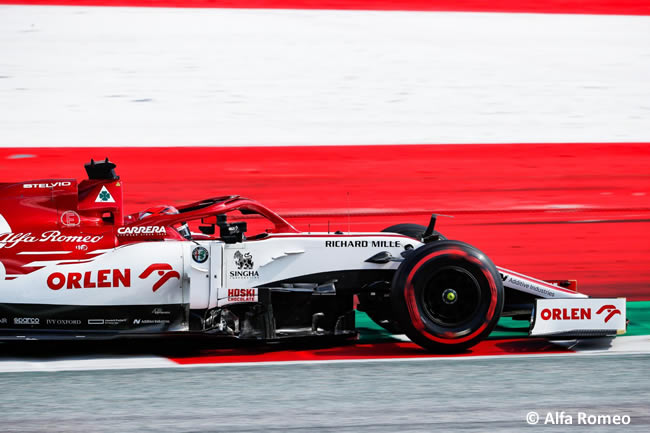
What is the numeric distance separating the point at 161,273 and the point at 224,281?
42 cm

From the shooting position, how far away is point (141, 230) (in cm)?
594

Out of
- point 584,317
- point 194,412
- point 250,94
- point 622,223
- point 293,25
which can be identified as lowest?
point 194,412

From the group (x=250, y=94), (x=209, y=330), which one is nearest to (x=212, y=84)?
(x=250, y=94)

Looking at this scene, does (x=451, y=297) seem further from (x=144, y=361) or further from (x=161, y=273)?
(x=144, y=361)

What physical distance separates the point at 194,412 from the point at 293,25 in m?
8.84

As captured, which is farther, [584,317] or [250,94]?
[250,94]

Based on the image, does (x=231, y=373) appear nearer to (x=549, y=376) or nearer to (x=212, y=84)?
(x=549, y=376)

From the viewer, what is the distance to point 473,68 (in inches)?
497

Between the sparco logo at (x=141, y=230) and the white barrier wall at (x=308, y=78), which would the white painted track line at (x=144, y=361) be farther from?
the white barrier wall at (x=308, y=78)

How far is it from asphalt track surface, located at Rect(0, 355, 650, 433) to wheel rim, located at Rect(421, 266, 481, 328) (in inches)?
13.5

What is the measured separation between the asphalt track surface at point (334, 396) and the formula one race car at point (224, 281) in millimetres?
371
